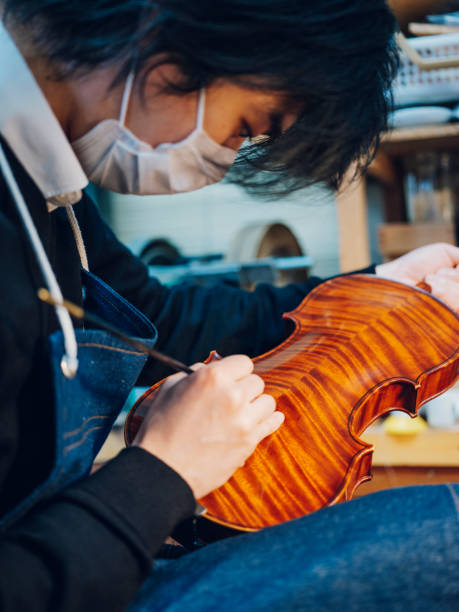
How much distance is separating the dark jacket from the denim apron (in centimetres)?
2

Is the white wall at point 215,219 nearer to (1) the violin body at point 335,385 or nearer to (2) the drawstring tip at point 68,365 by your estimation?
(1) the violin body at point 335,385

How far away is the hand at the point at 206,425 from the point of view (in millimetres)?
546

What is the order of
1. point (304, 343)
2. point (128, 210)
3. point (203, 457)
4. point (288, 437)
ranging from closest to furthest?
point (203, 457), point (288, 437), point (304, 343), point (128, 210)

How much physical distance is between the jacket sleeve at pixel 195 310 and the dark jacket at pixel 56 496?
8.4 inches

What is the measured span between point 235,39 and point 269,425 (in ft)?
1.26

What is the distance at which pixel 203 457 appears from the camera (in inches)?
21.7

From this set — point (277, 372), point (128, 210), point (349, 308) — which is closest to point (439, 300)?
point (349, 308)

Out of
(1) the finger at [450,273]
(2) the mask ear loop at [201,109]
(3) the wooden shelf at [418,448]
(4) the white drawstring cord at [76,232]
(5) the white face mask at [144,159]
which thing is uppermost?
(2) the mask ear loop at [201,109]

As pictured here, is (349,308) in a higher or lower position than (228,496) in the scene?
higher

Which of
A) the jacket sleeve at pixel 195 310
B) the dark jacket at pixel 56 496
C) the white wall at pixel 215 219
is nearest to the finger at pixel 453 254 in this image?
the jacket sleeve at pixel 195 310

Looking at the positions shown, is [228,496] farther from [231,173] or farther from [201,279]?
[201,279]

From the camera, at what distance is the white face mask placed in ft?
2.07

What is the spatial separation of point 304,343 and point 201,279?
→ 92 centimetres

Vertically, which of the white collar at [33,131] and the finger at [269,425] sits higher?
the white collar at [33,131]
